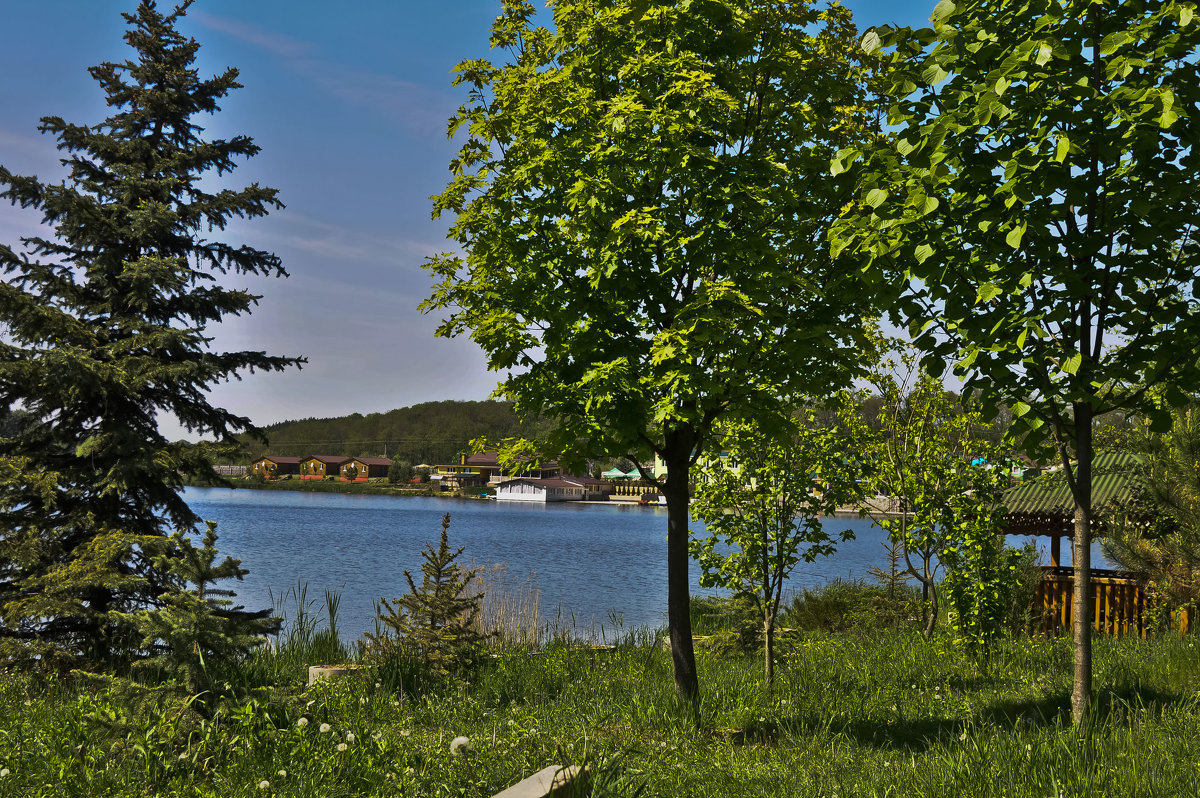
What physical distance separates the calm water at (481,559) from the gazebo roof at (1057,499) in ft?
13.0

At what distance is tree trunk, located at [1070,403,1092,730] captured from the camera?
469 centimetres

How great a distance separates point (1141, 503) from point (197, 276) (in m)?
15.2

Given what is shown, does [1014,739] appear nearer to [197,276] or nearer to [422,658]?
[422,658]

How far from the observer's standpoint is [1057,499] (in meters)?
16.0

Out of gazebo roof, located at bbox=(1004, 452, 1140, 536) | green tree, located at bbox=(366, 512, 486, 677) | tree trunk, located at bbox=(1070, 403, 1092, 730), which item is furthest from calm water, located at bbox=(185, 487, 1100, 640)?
green tree, located at bbox=(366, 512, 486, 677)

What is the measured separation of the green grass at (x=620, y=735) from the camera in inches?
164

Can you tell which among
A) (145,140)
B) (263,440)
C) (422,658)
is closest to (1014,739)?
(422,658)

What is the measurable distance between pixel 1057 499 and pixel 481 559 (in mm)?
18852

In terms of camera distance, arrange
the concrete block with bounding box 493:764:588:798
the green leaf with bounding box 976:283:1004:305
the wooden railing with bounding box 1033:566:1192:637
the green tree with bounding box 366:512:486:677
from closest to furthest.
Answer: the concrete block with bounding box 493:764:588:798 → the green leaf with bounding box 976:283:1004:305 → the green tree with bounding box 366:512:486:677 → the wooden railing with bounding box 1033:566:1192:637

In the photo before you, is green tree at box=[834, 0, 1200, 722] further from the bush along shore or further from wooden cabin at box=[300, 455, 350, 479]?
wooden cabin at box=[300, 455, 350, 479]

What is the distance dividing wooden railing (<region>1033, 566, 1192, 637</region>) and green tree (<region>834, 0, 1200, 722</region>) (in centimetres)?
998

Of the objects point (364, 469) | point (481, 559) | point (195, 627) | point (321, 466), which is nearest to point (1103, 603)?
point (195, 627)

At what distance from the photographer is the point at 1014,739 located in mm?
4426

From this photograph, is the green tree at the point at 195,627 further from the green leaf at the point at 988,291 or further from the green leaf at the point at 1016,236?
the green leaf at the point at 1016,236
